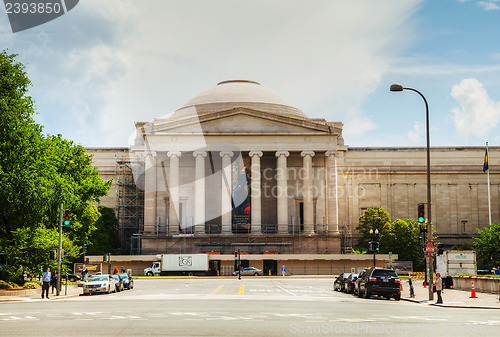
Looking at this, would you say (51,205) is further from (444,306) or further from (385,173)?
(385,173)

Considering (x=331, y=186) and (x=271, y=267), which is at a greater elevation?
(x=331, y=186)

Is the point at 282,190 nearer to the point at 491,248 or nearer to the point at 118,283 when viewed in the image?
the point at 491,248

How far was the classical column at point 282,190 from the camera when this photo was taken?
8681 centimetres

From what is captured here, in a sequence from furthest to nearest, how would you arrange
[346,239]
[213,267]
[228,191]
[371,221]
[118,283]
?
[346,239]
[371,221]
[228,191]
[213,267]
[118,283]

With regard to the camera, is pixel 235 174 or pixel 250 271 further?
pixel 235 174

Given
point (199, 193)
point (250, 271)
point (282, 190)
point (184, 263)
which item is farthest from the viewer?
point (199, 193)

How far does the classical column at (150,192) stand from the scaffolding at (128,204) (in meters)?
7.38

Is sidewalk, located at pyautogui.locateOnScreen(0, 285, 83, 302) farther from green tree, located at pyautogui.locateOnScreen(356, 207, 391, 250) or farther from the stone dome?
the stone dome

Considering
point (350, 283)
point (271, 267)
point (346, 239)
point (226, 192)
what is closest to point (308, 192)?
point (226, 192)

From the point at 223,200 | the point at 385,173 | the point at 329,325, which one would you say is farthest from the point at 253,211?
the point at 329,325

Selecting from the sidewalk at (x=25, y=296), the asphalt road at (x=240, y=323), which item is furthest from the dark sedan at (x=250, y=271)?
the asphalt road at (x=240, y=323)

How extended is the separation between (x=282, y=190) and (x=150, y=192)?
19.9m

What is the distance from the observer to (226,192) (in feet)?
289

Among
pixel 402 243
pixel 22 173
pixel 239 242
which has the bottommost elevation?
pixel 402 243
